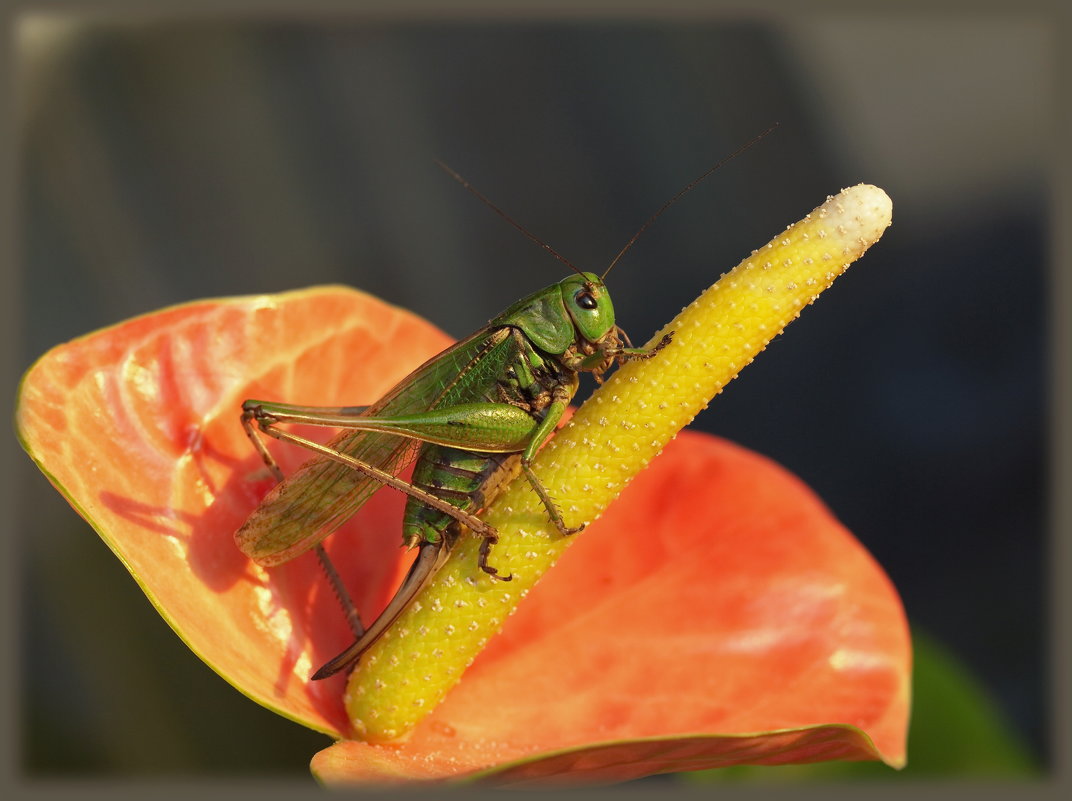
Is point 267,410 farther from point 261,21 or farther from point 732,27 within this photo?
point 732,27

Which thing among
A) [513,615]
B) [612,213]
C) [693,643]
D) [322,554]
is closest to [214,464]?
[322,554]

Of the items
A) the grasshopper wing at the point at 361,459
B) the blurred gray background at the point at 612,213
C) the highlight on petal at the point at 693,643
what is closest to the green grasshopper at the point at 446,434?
the grasshopper wing at the point at 361,459

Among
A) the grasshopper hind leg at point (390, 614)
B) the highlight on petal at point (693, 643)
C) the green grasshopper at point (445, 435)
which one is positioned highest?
the green grasshopper at point (445, 435)

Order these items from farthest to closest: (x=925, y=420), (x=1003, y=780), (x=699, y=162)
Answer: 1. (x=699, y=162)
2. (x=925, y=420)
3. (x=1003, y=780)

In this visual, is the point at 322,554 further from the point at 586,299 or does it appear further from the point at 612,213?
the point at 612,213

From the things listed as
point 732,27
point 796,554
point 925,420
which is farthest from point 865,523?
point 796,554

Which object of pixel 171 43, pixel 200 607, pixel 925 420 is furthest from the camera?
pixel 925 420

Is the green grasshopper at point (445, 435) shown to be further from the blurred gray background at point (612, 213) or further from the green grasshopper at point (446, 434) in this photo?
the blurred gray background at point (612, 213)

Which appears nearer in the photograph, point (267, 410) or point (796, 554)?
point (267, 410)
